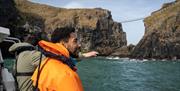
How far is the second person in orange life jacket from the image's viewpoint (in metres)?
3.62

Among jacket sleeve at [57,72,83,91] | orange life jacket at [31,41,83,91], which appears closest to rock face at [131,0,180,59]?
orange life jacket at [31,41,83,91]

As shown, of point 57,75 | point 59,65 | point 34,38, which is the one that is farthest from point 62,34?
point 34,38

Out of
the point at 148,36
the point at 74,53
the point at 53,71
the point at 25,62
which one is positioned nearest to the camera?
the point at 53,71

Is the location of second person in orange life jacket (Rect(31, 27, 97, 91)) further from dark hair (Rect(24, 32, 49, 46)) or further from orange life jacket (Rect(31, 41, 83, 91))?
dark hair (Rect(24, 32, 49, 46))

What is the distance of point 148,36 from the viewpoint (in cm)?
15238

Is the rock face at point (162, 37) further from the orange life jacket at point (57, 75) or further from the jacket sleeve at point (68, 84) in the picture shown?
the jacket sleeve at point (68, 84)

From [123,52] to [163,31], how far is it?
20487mm

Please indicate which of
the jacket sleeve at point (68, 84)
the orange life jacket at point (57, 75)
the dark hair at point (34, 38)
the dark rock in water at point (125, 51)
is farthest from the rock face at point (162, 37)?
the jacket sleeve at point (68, 84)

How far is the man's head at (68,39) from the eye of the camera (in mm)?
3973

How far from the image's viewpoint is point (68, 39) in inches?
157

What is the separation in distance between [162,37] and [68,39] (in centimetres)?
14885

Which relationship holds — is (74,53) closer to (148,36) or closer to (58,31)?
(58,31)

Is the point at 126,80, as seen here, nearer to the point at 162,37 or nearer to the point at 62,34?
the point at 62,34

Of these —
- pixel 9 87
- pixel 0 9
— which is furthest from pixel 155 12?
pixel 9 87
